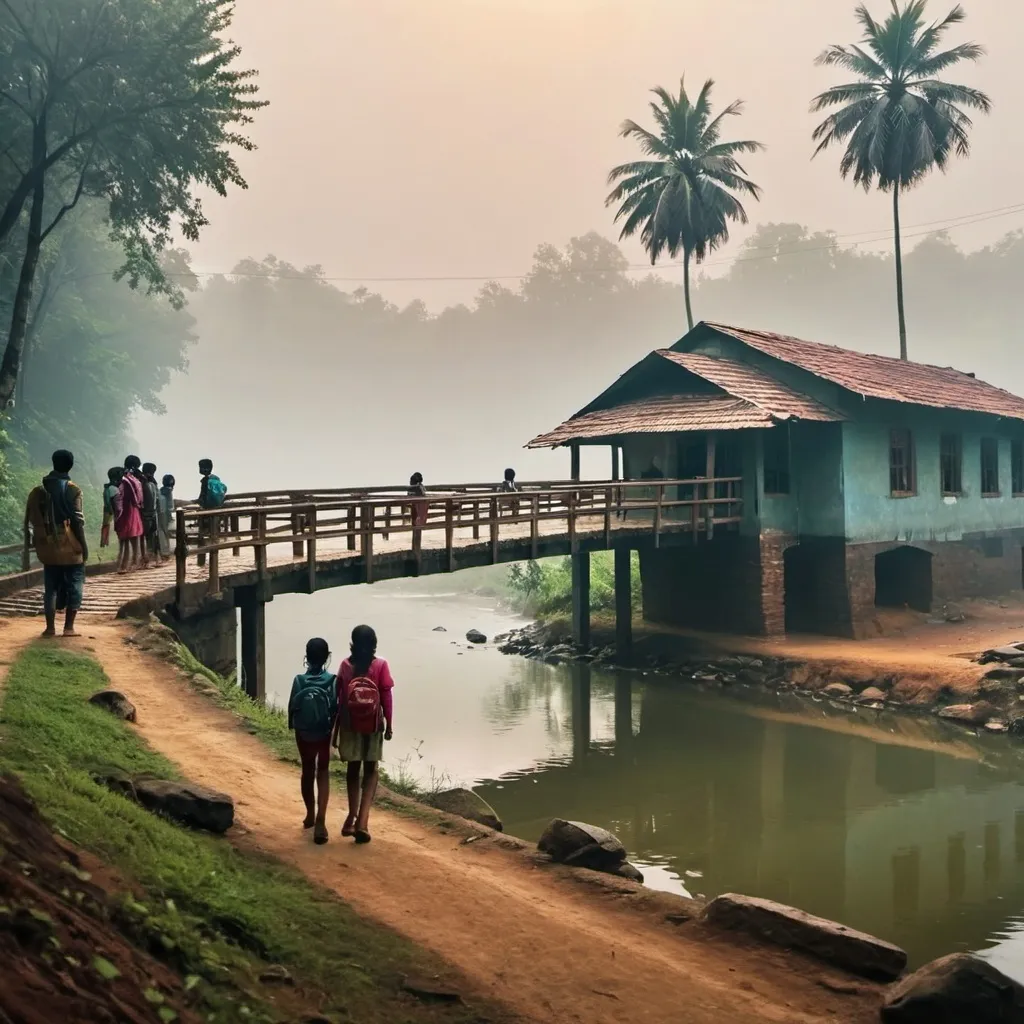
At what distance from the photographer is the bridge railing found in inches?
507

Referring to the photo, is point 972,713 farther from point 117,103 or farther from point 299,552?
point 117,103

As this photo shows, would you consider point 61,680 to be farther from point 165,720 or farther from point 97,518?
point 97,518

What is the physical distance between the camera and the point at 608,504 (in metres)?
19.7

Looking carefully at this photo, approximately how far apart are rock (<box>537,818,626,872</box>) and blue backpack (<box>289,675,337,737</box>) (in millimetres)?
2082

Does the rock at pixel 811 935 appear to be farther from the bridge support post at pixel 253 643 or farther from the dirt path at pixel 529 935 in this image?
the bridge support post at pixel 253 643

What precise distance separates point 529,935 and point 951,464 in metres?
23.6

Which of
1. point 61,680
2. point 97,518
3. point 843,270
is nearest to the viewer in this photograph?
point 61,680

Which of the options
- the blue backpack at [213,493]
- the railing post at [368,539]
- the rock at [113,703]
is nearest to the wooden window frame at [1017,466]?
the railing post at [368,539]

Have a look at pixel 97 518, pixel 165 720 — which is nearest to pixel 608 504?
pixel 165 720

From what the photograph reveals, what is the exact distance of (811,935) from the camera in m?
6.11

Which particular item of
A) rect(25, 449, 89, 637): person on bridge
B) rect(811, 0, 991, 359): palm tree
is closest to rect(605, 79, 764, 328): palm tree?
rect(811, 0, 991, 359): palm tree

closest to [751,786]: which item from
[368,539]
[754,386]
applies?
[368,539]

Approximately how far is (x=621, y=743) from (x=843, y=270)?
102 metres

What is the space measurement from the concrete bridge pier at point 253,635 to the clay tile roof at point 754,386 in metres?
12.2
